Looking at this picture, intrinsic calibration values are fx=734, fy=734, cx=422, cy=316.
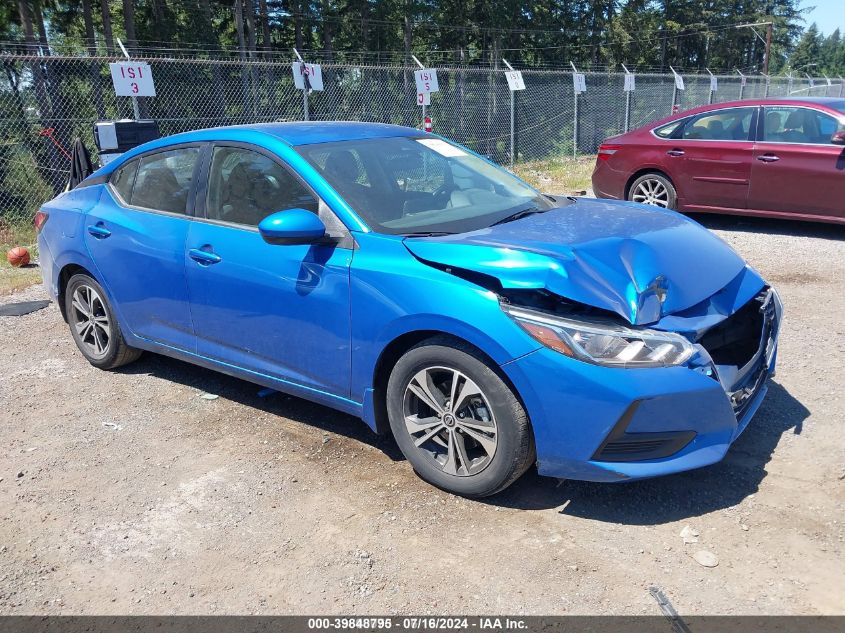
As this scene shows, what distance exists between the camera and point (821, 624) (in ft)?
8.23

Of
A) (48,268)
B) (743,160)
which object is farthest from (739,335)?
(743,160)

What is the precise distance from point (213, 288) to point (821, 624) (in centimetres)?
323

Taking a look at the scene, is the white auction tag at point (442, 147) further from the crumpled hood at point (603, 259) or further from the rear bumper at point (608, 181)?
the rear bumper at point (608, 181)

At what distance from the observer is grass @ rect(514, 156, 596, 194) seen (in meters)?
13.9

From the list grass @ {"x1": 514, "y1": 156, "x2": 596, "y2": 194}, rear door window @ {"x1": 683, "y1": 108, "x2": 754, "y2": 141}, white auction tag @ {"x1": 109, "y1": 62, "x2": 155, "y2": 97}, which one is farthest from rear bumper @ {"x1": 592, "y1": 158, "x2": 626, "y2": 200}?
white auction tag @ {"x1": 109, "y1": 62, "x2": 155, "y2": 97}

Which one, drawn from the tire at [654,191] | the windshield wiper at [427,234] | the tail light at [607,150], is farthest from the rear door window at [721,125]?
the windshield wiper at [427,234]

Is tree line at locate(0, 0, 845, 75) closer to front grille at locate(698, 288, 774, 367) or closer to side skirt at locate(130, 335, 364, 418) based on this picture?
side skirt at locate(130, 335, 364, 418)

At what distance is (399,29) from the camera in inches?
1580

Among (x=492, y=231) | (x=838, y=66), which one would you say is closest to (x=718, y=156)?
(x=492, y=231)

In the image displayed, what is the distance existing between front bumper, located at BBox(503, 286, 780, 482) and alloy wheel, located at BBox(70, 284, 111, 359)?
3.30 meters

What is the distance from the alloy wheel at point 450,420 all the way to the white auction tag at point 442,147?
1.73m

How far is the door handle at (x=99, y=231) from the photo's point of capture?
476cm

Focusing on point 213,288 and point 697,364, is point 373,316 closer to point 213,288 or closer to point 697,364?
point 213,288

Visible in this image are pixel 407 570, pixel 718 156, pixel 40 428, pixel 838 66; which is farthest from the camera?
pixel 838 66
